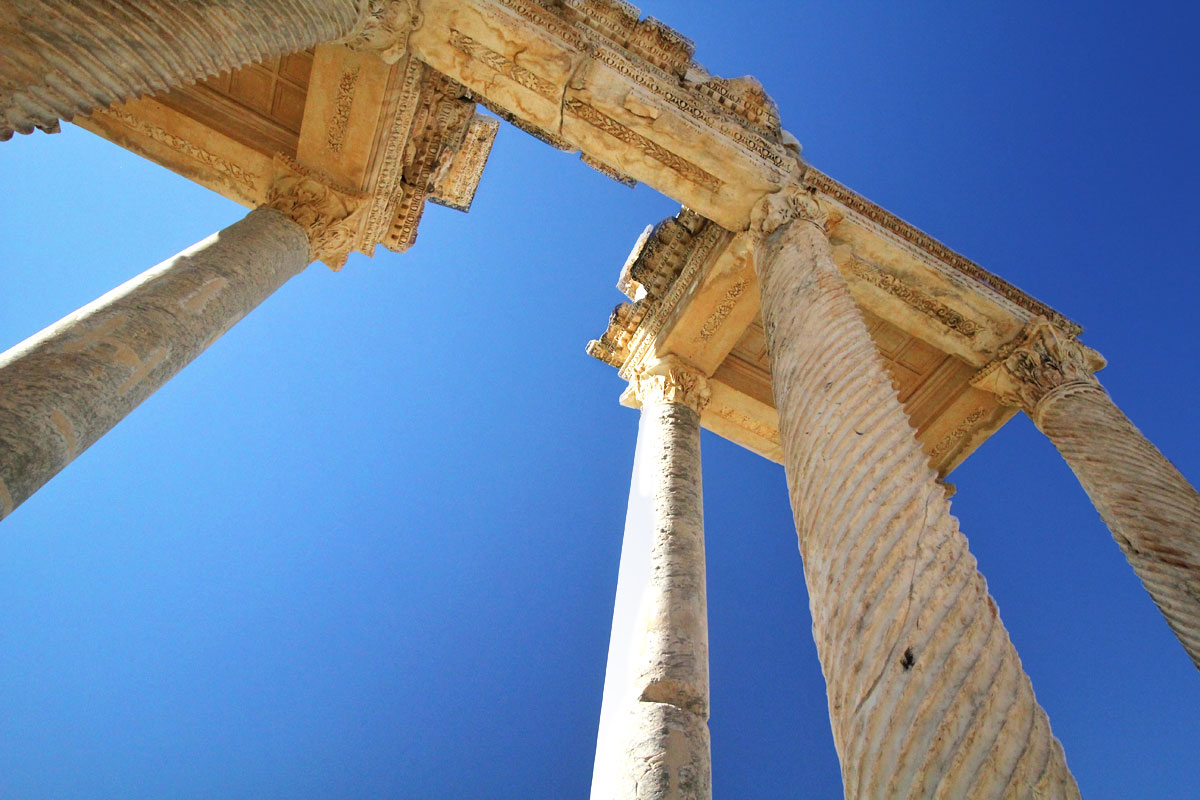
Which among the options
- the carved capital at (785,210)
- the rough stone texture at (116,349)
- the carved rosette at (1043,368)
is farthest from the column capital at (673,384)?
the rough stone texture at (116,349)

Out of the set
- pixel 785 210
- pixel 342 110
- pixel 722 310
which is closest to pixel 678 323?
pixel 722 310

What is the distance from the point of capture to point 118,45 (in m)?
4.14

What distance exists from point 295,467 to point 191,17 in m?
22.1

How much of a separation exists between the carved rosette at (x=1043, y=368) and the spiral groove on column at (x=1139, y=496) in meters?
0.14

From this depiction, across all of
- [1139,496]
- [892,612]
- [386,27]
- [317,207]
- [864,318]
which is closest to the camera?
[892,612]

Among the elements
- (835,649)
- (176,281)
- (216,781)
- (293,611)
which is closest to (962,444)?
(835,649)

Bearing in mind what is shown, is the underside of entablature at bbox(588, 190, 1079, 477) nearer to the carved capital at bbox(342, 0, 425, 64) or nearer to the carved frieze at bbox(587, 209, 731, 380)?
the carved frieze at bbox(587, 209, 731, 380)

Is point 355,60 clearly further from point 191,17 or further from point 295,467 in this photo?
point 295,467

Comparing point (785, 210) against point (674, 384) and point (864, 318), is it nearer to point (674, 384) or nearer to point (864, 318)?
point (674, 384)

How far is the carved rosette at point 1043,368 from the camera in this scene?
7.88 metres

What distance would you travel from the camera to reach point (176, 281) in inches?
231

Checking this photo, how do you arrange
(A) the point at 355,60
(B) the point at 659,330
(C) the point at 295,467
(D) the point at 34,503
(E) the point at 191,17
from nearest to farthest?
(E) the point at 191,17 → (A) the point at 355,60 → (B) the point at 659,330 → (D) the point at 34,503 → (C) the point at 295,467

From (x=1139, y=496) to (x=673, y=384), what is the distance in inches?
196

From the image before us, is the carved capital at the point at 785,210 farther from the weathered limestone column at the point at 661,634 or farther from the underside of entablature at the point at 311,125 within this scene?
the underside of entablature at the point at 311,125
